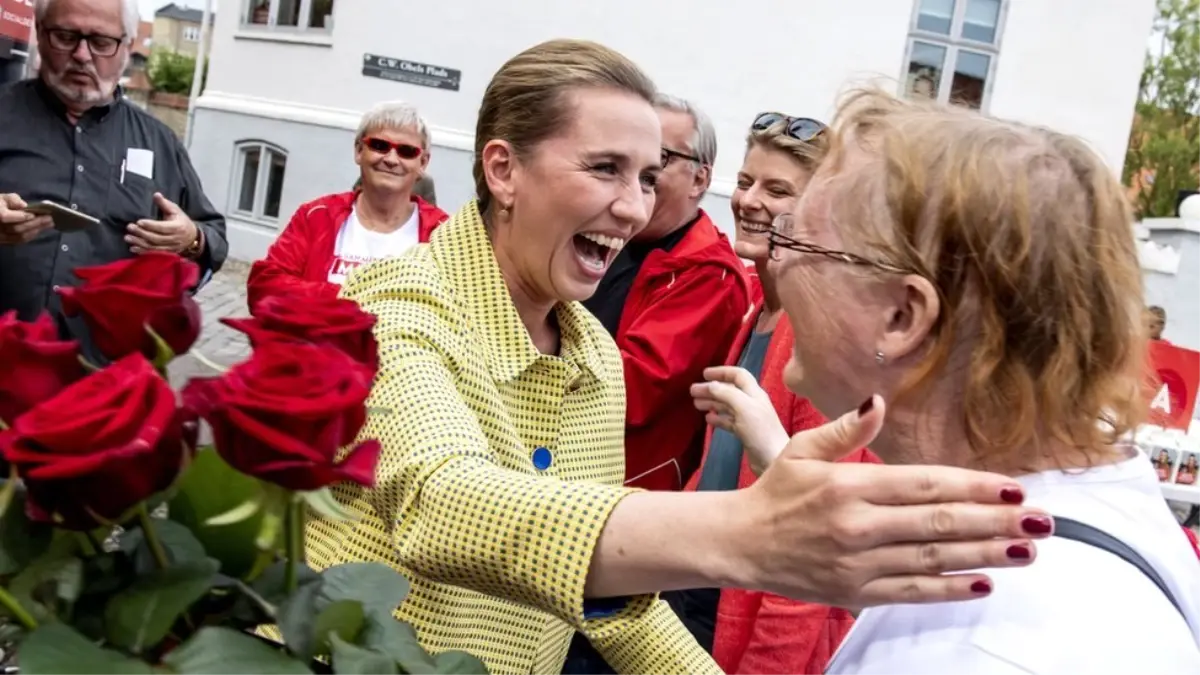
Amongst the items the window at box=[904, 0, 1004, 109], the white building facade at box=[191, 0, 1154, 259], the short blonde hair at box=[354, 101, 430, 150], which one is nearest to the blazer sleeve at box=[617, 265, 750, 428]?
the short blonde hair at box=[354, 101, 430, 150]

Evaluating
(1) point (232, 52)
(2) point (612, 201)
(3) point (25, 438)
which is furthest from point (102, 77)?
(1) point (232, 52)

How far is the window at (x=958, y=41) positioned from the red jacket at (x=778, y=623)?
39.3 ft

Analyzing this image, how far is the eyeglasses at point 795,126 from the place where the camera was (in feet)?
10.2

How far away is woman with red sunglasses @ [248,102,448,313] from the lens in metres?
4.47

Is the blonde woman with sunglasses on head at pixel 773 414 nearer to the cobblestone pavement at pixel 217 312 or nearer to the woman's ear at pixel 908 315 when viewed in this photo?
the woman's ear at pixel 908 315

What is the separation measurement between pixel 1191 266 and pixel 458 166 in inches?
298

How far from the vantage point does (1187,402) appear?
6.41m

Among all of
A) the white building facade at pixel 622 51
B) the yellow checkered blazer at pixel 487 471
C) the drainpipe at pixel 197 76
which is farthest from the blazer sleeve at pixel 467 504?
the drainpipe at pixel 197 76

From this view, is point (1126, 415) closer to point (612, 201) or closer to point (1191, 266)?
point (612, 201)

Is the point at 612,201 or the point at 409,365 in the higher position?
the point at 612,201

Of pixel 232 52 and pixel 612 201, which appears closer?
pixel 612 201

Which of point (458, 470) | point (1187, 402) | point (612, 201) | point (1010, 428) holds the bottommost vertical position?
point (1187, 402)

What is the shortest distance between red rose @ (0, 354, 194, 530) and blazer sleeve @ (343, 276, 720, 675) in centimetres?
24

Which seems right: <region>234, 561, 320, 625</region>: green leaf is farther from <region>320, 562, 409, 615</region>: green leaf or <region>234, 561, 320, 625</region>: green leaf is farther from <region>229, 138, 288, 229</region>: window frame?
<region>229, 138, 288, 229</region>: window frame
